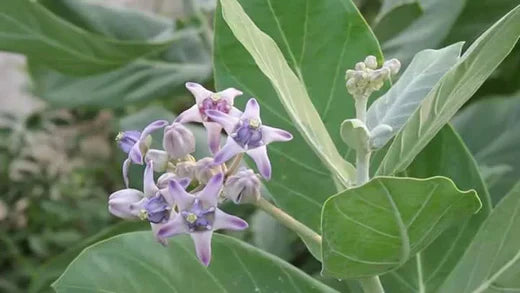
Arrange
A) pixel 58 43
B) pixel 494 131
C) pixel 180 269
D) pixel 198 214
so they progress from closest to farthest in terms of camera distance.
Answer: pixel 198 214
pixel 180 269
pixel 58 43
pixel 494 131

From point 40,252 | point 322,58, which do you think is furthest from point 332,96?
point 40,252

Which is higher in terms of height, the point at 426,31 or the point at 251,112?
the point at 251,112

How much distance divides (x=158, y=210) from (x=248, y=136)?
0.06m

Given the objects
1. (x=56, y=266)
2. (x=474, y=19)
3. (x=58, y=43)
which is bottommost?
(x=56, y=266)

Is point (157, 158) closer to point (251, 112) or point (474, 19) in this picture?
point (251, 112)

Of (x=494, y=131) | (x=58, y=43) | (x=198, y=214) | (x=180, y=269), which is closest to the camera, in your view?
(x=198, y=214)

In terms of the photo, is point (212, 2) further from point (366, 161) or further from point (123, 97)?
point (366, 161)

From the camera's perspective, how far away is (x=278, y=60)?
527 mm

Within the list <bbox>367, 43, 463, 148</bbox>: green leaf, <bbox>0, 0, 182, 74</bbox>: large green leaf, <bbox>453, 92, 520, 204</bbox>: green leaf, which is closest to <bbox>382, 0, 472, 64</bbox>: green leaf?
<bbox>453, 92, 520, 204</bbox>: green leaf

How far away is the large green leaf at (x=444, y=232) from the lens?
69 centimetres

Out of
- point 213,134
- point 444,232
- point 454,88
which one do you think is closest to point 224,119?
point 213,134

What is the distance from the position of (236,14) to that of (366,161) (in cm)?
11

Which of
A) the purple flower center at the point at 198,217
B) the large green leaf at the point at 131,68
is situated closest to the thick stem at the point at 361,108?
the purple flower center at the point at 198,217

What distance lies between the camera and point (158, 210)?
50cm
